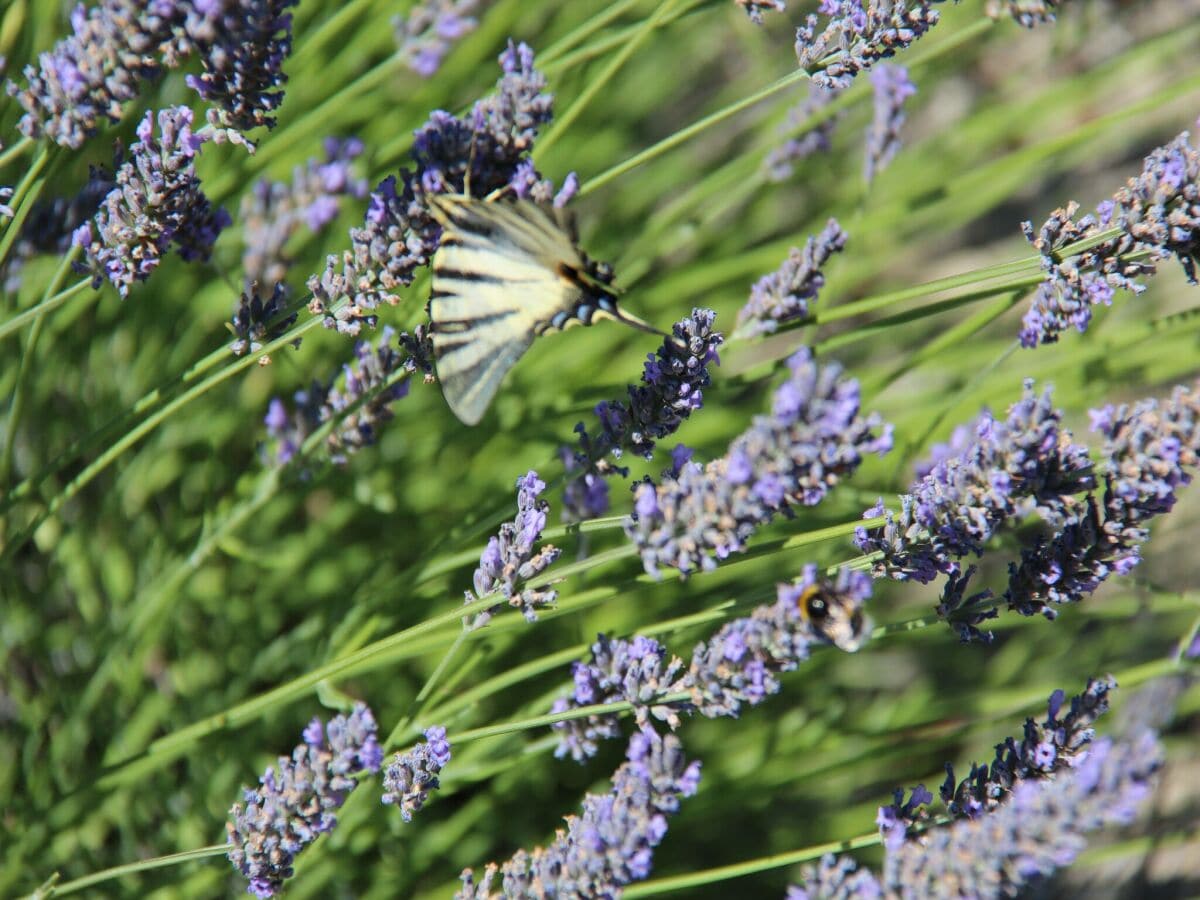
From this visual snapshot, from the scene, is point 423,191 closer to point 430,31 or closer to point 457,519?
point 430,31

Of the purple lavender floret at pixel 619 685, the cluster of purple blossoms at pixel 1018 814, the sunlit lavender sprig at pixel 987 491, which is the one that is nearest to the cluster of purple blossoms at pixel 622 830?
the purple lavender floret at pixel 619 685

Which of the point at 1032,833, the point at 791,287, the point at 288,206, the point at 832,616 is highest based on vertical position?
the point at 288,206

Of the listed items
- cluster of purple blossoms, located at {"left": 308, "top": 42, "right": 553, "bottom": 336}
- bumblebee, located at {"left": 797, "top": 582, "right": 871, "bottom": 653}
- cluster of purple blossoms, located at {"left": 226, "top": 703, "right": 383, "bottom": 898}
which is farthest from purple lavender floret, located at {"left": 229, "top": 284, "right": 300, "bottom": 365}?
bumblebee, located at {"left": 797, "top": 582, "right": 871, "bottom": 653}

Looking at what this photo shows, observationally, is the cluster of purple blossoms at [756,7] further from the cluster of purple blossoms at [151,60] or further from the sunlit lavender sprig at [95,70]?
the sunlit lavender sprig at [95,70]

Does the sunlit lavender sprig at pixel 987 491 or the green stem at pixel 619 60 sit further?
the green stem at pixel 619 60

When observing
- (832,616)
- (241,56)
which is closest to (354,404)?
(241,56)
